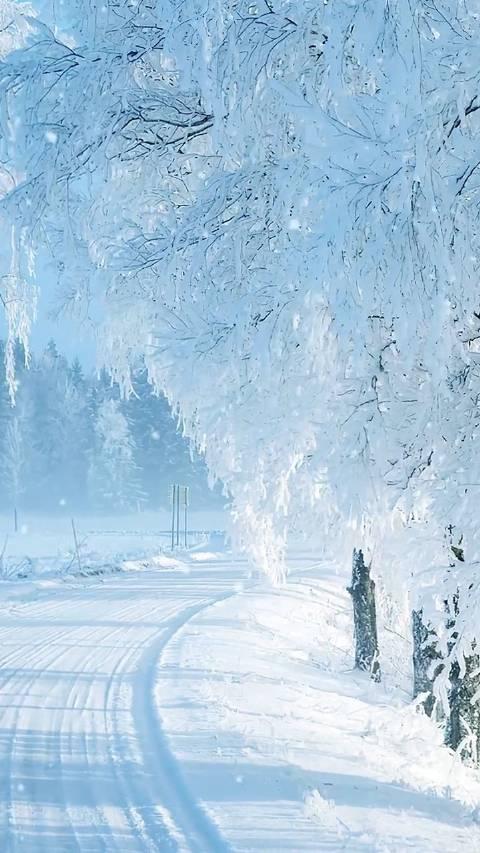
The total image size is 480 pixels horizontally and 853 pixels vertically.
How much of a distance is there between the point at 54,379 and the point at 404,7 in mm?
79263

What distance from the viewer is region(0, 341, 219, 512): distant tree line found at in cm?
7538

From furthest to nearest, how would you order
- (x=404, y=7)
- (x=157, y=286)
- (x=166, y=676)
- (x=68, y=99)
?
(x=166, y=676) → (x=157, y=286) → (x=68, y=99) → (x=404, y=7)

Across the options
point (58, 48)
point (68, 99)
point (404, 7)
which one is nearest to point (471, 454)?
point (404, 7)

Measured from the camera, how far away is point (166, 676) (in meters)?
9.29

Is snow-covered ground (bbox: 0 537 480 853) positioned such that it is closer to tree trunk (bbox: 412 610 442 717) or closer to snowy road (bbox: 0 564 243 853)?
snowy road (bbox: 0 564 243 853)

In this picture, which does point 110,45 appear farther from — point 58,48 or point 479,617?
point 479,617

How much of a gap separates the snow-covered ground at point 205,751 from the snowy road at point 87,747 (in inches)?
0.7

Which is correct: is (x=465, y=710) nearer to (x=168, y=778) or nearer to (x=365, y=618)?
(x=168, y=778)

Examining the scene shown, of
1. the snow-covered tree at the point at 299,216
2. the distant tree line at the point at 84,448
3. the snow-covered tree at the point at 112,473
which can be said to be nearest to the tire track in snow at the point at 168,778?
the snow-covered tree at the point at 299,216

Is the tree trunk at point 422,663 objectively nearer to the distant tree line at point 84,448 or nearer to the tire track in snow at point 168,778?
the tire track in snow at point 168,778

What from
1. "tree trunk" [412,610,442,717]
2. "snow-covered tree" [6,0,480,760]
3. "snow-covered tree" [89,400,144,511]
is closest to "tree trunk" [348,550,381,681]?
"tree trunk" [412,610,442,717]

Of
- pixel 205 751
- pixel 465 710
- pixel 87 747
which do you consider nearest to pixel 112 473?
pixel 87 747

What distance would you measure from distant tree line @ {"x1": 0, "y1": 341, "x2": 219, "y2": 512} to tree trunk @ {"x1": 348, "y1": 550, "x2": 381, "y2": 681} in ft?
205

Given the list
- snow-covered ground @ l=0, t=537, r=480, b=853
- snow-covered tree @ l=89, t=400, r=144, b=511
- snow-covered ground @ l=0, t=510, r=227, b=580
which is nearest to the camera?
snow-covered ground @ l=0, t=537, r=480, b=853
